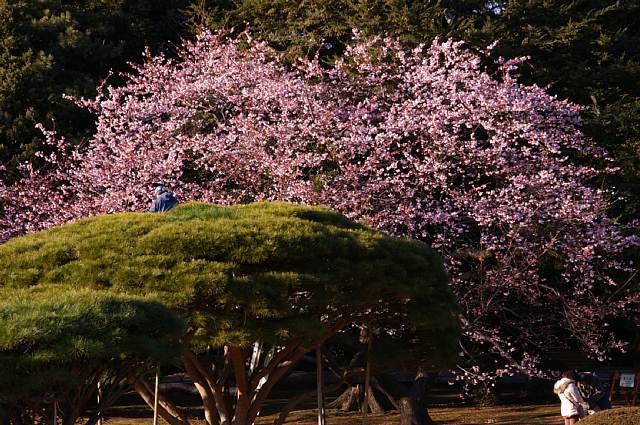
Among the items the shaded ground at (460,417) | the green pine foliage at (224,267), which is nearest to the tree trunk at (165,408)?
the green pine foliage at (224,267)

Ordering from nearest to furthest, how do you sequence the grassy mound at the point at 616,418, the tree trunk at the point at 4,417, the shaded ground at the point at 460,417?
1. the tree trunk at the point at 4,417
2. the grassy mound at the point at 616,418
3. the shaded ground at the point at 460,417

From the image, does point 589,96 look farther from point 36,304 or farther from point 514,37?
point 36,304

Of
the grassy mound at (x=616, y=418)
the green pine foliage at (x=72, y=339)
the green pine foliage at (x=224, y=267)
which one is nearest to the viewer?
the green pine foliage at (x=72, y=339)

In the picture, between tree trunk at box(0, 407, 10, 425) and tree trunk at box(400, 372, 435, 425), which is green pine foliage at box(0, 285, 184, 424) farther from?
tree trunk at box(400, 372, 435, 425)

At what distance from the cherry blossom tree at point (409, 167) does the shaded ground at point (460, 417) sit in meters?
1.60

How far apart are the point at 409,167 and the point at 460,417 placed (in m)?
6.12

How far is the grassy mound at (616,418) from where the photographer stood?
11.7 m

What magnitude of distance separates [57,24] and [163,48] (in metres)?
2.86

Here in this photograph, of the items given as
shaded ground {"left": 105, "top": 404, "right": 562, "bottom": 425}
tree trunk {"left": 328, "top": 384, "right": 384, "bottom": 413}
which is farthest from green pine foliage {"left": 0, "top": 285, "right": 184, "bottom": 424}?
tree trunk {"left": 328, "top": 384, "right": 384, "bottom": 413}

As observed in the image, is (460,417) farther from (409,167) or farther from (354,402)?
(409,167)

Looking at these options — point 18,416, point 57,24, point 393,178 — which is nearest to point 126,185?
point 393,178

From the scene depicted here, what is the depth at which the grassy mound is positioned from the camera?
460 inches

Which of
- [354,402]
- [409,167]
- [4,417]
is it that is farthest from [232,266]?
[354,402]

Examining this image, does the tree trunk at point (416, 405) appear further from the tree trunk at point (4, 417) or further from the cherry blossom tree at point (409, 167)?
the tree trunk at point (4, 417)
